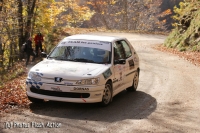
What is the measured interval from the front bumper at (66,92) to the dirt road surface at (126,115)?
308 mm

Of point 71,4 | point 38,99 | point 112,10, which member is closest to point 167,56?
point 38,99

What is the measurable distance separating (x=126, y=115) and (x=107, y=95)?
0.95 metres

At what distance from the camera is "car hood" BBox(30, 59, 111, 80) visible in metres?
8.53

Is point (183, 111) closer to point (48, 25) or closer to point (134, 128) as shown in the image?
point (134, 128)

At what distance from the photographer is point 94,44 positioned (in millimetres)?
10109

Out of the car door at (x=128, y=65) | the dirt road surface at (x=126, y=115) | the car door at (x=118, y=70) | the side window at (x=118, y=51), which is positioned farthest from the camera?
the car door at (x=128, y=65)

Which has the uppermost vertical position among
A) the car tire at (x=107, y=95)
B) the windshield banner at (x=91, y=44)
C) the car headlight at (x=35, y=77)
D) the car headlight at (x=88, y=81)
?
the windshield banner at (x=91, y=44)

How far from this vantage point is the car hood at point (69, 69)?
853 centimetres

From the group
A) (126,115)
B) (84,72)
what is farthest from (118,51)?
(126,115)

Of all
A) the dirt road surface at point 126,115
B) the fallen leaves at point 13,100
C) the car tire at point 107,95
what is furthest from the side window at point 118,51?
the fallen leaves at point 13,100

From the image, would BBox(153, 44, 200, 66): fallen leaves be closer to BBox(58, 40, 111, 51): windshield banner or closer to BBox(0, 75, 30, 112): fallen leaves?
BBox(58, 40, 111, 51): windshield banner

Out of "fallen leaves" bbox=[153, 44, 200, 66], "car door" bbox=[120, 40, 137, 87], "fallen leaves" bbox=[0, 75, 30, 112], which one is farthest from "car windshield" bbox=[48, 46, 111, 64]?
"fallen leaves" bbox=[153, 44, 200, 66]

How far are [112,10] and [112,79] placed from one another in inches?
1947

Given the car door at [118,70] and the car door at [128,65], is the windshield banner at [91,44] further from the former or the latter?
the car door at [128,65]
